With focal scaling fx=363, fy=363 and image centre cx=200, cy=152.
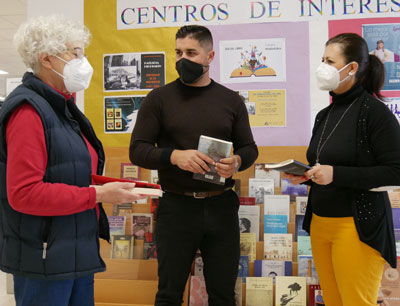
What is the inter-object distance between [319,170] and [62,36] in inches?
51.7

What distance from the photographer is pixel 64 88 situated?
1.57 m

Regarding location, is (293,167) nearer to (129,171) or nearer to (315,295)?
(315,295)

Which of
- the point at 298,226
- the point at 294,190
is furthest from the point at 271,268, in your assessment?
the point at 294,190

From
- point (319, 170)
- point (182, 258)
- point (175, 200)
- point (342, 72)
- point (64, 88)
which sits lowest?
point (182, 258)

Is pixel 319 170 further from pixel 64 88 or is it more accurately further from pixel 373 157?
pixel 64 88

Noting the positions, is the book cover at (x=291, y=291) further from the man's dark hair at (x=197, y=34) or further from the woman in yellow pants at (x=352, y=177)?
the man's dark hair at (x=197, y=34)

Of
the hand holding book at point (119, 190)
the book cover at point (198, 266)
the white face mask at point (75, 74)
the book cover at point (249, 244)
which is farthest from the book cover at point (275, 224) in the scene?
the white face mask at point (75, 74)

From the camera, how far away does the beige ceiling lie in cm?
561

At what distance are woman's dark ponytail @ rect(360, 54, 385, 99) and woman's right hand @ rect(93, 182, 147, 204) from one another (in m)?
1.37

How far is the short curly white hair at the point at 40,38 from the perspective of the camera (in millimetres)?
1446

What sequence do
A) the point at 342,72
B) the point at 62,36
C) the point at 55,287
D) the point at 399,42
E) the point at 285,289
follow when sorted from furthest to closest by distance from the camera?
the point at 399,42
the point at 285,289
the point at 342,72
the point at 62,36
the point at 55,287

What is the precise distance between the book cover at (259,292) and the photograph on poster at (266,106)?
48.6 inches

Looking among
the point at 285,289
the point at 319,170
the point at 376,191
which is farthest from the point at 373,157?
the point at 285,289

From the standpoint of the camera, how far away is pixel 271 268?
2760 mm
